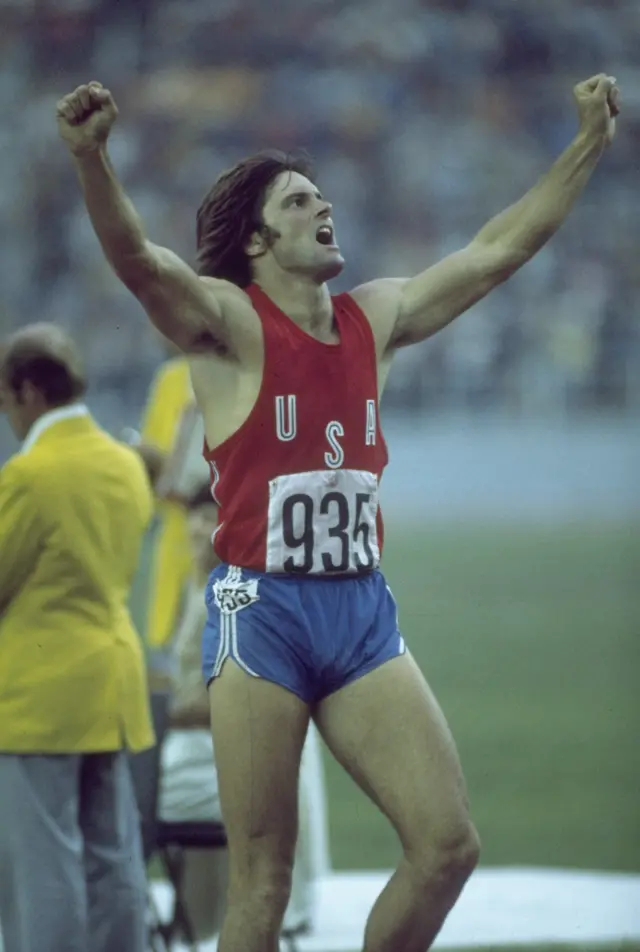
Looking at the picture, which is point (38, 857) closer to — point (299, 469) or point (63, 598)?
point (63, 598)

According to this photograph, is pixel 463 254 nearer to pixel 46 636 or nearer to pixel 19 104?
pixel 46 636

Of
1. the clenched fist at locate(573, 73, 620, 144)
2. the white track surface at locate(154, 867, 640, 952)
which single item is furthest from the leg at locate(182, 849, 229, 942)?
the clenched fist at locate(573, 73, 620, 144)

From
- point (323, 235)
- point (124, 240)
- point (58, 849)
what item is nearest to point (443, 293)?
point (323, 235)

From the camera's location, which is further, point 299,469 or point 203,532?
point 203,532

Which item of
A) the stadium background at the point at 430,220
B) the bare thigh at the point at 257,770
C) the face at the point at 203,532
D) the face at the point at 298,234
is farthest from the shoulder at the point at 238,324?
the stadium background at the point at 430,220

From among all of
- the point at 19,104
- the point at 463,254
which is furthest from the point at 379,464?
the point at 19,104

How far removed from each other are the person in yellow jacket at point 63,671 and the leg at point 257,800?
0.80m

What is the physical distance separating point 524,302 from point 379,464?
1030 centimetres

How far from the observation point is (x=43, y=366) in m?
3.79

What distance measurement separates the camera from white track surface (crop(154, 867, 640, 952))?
4652 millimetres

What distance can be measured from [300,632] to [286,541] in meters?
0.16

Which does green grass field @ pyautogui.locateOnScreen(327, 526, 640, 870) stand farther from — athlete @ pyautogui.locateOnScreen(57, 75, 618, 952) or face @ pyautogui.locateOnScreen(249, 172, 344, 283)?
face @ pyautogui.locateOnScreen(249, 172, 344, 283)

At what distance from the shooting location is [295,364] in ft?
10.2

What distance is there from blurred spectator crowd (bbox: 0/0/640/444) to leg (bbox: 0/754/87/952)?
8.41 m
